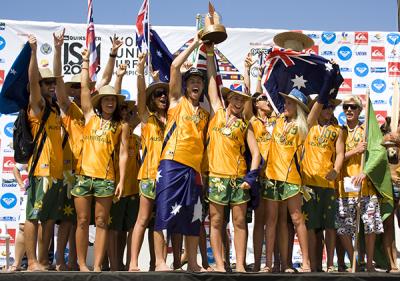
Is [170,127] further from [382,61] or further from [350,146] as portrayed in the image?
[382,61]

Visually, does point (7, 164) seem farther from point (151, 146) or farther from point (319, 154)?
point (319, 154)

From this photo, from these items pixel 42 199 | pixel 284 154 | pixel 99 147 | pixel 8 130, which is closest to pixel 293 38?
pixel 284 154

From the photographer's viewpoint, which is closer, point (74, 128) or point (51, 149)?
point (51, 149)

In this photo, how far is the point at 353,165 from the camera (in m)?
Answer: 7.19

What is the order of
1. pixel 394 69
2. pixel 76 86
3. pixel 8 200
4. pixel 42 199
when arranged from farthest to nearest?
pixel 394 69
pixel 8 200
pixel 76 86
pixel 42 199

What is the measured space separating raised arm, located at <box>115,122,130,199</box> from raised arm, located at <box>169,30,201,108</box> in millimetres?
534

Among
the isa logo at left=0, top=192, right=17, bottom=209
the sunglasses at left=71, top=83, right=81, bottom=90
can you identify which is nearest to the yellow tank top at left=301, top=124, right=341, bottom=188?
the sunglasses at left=71, top=83, right=81, bottom=90

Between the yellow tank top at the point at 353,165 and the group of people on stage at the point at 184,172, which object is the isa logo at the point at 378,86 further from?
the group of people on stage at the point at 184,172

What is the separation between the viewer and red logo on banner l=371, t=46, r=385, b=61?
9.92 m

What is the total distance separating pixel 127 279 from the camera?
5438 mm

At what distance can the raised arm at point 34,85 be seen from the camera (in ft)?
19.8

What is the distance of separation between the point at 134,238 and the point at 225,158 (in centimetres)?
114

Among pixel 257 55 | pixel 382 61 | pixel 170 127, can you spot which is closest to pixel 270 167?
pixel 170 127

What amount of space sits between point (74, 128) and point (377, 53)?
5337 mm
